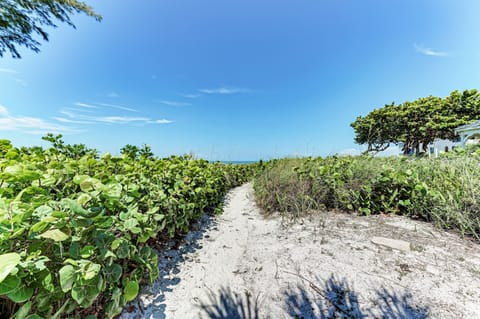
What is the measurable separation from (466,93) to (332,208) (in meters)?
21.2

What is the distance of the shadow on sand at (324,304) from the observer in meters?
1.29

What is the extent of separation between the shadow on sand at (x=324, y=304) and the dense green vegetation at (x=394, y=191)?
1.45 metres

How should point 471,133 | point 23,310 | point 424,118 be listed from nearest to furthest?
point 23,310
point 471,133
point 424,118

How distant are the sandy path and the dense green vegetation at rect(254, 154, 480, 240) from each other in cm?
32

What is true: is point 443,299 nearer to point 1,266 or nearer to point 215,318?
point 215,318

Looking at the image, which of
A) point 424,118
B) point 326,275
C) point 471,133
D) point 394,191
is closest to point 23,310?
point 326,275

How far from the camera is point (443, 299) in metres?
1.32

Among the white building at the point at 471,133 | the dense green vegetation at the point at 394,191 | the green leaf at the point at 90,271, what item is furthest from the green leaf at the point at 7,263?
the white building at the point at 471,133

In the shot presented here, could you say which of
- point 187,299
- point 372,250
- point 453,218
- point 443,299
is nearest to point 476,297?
point 443,299

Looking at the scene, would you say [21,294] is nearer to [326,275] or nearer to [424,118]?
[326,275]

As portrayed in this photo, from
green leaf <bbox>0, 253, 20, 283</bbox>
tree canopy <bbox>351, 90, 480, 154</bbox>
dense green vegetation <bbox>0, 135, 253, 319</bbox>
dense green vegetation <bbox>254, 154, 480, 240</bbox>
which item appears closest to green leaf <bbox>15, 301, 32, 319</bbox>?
dense green vegetation <bbox>0, 135, 253, 319</bbox>

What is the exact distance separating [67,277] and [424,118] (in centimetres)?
2321

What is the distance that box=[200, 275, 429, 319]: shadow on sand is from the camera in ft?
4.24

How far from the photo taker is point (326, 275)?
1.65 meters
